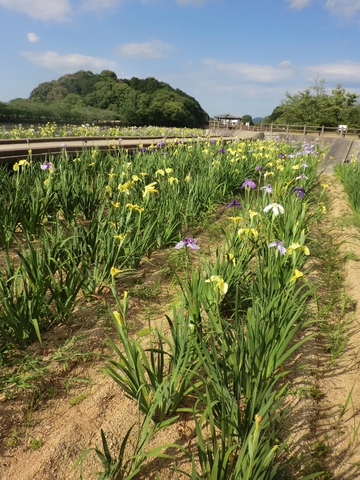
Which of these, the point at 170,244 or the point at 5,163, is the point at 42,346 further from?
the point at 5,163

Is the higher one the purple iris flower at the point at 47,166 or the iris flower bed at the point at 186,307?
the purple iris flower at the point at 47,166

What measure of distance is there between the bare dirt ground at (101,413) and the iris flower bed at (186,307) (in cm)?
8

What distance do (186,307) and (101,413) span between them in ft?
2.73

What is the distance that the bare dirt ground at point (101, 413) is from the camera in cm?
134

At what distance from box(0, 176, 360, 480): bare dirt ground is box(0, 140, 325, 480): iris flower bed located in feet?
0.26

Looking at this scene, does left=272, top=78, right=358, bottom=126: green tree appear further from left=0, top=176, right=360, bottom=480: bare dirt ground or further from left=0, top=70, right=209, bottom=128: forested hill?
left=0, top=176, right=360, bottom=480: bare dirt ground

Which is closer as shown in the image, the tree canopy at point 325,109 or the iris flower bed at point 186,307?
the iris flower bed at point 186,307

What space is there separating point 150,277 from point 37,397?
1.34 m

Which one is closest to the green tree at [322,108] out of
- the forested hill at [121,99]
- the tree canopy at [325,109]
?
the tree canopy at [325,109]

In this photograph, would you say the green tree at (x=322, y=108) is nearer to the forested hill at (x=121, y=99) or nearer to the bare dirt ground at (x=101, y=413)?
the forested hill at (x=121, y=99)

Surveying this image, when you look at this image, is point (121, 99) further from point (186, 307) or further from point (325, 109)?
point (186, 307)

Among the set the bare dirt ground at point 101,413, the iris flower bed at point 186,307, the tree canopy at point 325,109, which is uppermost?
the tree canopy at point 325,109

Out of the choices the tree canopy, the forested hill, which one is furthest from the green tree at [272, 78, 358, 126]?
the forested hill

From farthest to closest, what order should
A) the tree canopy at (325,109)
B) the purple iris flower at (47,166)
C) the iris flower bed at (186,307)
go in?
1. the tree canopy at (325,109)
2. the purple iris flower at (47,166)
3. the iris flower bed at (186,307)
